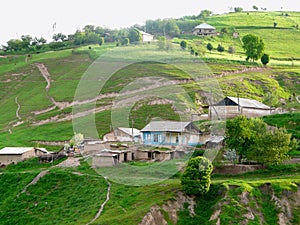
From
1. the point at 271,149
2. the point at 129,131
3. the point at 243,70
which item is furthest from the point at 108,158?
the point at 243,70

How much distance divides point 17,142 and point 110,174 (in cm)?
3108

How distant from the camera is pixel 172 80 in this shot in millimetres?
108750

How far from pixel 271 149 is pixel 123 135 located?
2743cm

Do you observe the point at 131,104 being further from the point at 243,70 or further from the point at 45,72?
the point at 45,72

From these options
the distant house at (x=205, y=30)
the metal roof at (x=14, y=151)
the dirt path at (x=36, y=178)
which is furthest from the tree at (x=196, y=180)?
the distant house at (x=205, y=30)

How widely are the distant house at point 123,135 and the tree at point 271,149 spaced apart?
22.3 m

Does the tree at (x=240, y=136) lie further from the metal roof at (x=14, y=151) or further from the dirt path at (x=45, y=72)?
the dirt path at (x=45, y=72)

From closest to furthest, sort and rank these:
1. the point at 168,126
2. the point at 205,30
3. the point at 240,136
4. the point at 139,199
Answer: the point at 139,199 → the point at 240,136 → the point at 168,126 → the point at 205,30

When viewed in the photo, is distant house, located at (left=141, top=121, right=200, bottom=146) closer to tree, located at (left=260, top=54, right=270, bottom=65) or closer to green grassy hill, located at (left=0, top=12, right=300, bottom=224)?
green grassy hill, located at (left=0, top=12, right=300, bottom=224)

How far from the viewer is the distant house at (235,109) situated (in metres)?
77.6

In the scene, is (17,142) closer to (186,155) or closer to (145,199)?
(186,155)

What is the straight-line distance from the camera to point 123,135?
77750mm

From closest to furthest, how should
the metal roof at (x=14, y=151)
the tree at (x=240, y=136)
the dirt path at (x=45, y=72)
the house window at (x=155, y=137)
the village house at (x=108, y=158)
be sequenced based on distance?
the tree at (x=240, y=136) < the village house at (x=108, y=158) < the house window at (x=155, y=137) < the metal roof at (x=14, y=151) < the dirt path at (x=45, y=72)

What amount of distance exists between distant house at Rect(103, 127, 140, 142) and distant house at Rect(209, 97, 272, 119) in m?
12.0
